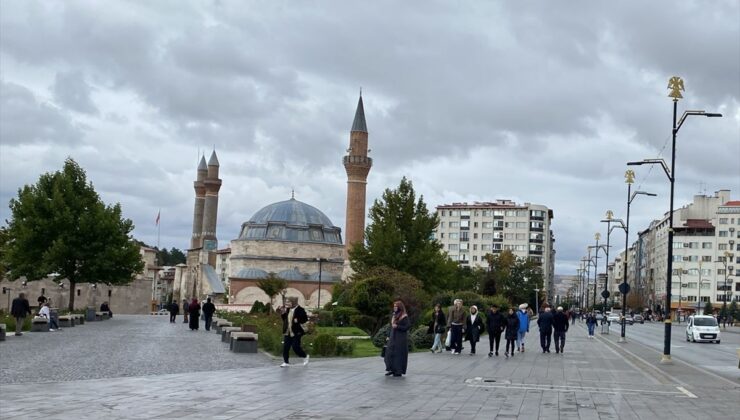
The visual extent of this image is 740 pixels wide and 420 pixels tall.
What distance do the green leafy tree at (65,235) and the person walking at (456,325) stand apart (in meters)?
29.7

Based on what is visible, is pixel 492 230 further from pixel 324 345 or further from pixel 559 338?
pixel 324 345

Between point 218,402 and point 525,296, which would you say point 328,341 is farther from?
point 525,296

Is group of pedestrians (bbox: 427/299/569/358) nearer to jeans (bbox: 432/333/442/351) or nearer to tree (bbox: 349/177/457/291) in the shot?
jeans (bbox: 432/333/442/351)

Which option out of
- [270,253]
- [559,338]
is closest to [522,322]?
[559,338]

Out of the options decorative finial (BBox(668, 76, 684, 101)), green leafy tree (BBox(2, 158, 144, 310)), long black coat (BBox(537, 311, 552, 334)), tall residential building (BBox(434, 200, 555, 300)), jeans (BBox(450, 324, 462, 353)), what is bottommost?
jeans (BBox(450, 324, 462, 353))

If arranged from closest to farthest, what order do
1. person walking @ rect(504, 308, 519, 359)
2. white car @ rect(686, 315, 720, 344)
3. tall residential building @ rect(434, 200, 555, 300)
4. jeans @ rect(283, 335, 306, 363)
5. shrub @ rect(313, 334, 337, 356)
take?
jeans @ rect(283, 335, 306, 363) < shrub @ rect(313, 334, 337, 356) < person walking @ rect(504, 308, 519, 359) < white car @ rect(686, 315, 720, 344) < tall residential building @ rect(434, 200, 555, 300)

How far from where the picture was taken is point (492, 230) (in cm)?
14238

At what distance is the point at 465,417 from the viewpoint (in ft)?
35.1

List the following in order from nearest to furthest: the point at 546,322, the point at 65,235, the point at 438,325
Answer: the point at 438,325 → the point at 546,322 → the point at 65,235

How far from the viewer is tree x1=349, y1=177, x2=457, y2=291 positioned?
52.2 m

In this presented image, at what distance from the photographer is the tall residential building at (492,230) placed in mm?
142250

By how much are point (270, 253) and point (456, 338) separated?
76773 millimetres

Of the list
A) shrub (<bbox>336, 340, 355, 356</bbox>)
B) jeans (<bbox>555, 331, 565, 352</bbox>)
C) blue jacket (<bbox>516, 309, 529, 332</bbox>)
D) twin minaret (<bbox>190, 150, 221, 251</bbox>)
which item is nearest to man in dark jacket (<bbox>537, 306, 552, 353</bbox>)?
jeans (<bbox>555, 331, 565, 352</bbox>)

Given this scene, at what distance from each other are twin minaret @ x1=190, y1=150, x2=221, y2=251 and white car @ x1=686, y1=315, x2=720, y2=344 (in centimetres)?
7559
